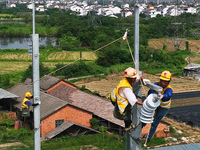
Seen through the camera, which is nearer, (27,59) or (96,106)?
(96,106)

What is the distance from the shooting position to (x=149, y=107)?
136 inches

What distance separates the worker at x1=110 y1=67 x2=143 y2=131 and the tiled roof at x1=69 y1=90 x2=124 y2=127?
11523mm

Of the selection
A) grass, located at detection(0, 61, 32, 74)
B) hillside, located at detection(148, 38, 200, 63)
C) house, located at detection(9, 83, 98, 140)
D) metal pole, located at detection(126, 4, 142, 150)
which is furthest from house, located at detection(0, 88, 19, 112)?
hillside, located at detection(148, 38, 200, 63)

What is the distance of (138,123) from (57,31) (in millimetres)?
60180

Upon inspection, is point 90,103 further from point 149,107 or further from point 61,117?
point 149,107

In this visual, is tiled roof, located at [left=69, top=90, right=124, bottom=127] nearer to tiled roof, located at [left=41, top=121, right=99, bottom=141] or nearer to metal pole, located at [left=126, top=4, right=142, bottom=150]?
tiled roof, located at [left=41, top=121, right=99, bottom=141]

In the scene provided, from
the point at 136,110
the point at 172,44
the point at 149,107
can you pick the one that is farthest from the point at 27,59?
the point at 149,107

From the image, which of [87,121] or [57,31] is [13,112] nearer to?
[87,121]

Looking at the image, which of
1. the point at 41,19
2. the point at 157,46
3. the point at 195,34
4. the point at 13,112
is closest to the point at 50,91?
the point at 13,112

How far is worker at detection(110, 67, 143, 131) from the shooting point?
369cm

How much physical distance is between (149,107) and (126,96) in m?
0.34

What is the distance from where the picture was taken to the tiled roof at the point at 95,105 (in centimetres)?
1636

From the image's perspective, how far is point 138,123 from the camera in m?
3.80

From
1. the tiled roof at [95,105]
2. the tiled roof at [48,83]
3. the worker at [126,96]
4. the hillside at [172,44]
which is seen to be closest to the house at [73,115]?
the tiled roof at [95,105]
